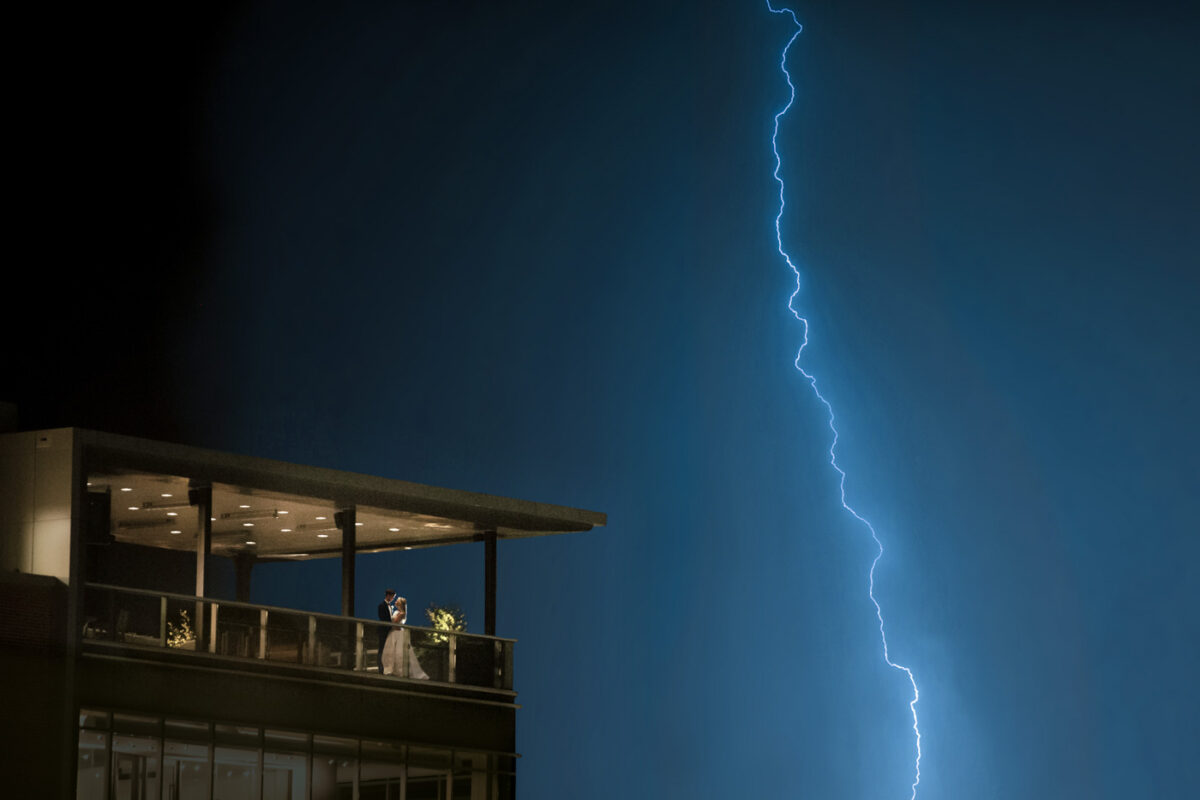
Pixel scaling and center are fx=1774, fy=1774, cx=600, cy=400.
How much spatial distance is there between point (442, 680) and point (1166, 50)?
32903mm

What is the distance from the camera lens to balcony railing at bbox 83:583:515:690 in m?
22.7

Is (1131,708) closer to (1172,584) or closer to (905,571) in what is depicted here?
(1172,584)

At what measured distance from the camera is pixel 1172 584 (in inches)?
1861

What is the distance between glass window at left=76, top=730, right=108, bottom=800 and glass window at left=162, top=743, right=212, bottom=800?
0.94 m

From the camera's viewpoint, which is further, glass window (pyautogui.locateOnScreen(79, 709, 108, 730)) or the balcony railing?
the balcony railing

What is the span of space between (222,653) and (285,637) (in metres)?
1.13

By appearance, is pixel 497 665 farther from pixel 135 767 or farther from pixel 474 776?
pixel 135 767

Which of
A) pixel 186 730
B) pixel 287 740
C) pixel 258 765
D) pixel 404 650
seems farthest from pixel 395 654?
pixel 186 730

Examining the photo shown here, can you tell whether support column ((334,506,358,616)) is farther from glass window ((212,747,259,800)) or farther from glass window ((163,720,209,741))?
glass window ((163,720,209,741))

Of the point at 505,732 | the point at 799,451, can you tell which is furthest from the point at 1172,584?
the point at 505,732

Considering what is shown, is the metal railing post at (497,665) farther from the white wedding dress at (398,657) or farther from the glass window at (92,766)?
the glass window at (92,766)

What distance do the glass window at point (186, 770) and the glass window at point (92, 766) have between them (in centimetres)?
94

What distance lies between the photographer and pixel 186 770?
2333cm

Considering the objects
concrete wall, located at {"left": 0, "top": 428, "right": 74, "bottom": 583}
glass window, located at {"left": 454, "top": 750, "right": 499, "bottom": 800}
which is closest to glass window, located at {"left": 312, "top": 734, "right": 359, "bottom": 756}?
glass window, located at {"left": 454, "top": 750, "right": 499, "bottom": 800}
